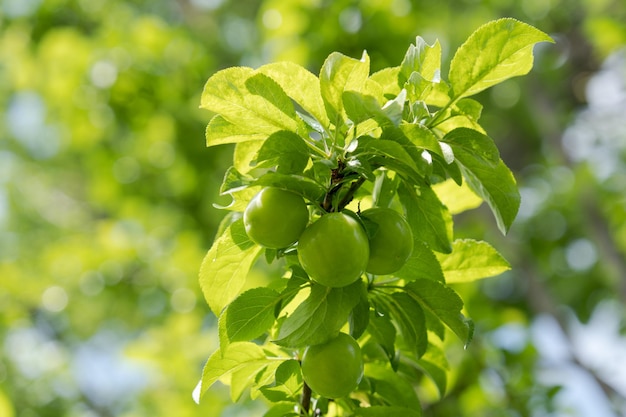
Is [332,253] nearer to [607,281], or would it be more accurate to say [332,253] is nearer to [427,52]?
[427,52]

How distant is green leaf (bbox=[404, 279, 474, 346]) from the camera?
2.70 ft

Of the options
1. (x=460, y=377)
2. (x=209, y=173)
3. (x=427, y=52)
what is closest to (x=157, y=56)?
(x=209, y=173)

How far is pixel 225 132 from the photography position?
0.84 metres

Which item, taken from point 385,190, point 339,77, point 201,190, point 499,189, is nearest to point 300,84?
point 339,77

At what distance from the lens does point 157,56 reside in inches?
153

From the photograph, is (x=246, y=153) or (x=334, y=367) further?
(x=246, y=153)

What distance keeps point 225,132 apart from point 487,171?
0.35m

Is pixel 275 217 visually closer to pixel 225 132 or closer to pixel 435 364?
pixel 225 132

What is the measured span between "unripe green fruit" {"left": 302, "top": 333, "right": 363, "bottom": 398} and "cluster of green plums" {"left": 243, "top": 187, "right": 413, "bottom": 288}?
89mm

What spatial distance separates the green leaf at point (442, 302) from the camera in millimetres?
824

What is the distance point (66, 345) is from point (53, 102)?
2259 mm

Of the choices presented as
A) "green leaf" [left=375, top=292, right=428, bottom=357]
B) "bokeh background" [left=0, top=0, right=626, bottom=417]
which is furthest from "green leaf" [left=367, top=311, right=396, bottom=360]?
"bokeh background" [left=0, top=0, right=626, bottom=417]

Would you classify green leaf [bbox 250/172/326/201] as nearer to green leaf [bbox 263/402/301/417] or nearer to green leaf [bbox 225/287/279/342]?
green leaf [bbox 225/287/279/342]

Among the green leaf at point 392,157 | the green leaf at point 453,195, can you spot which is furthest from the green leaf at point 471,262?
the green leaf at point 392,157
